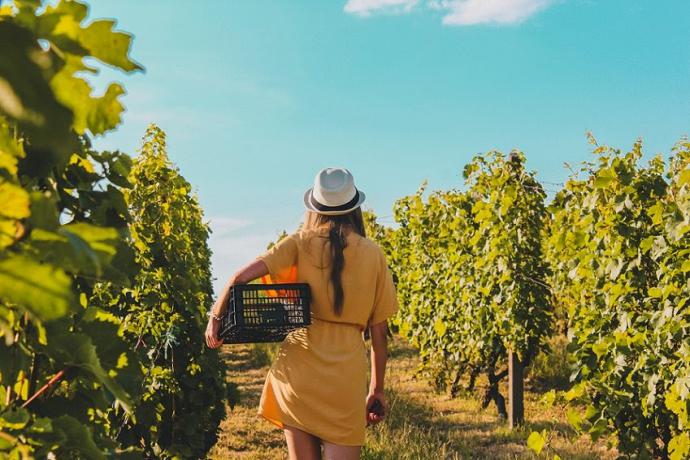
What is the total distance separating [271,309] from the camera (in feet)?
10.6

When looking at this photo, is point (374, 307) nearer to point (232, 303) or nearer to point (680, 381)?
point (232, 303)

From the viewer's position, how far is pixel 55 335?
1.42 metres

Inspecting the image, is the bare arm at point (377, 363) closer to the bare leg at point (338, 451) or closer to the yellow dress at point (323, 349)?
the yellow dress at point (323, 349)

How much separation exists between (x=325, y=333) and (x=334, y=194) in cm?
62

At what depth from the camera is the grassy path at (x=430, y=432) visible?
648cm

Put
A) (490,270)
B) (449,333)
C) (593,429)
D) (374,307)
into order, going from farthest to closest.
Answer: (449,333), (490,270), (593,429), (374,307)

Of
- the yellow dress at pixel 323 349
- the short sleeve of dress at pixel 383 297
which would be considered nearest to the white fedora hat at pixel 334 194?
the yellow dress at pixel 323 349

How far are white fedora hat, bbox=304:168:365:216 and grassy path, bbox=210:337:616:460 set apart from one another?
124 inches

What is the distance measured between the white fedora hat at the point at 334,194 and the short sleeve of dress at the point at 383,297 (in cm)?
28

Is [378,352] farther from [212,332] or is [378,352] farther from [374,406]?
[212,332]

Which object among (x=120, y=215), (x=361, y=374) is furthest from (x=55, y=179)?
(x=361, y=374)

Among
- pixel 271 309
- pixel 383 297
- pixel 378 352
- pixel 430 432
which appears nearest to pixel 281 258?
pixel 271 309

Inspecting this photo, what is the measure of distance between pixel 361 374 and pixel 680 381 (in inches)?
79.3

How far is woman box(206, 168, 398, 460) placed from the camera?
3.26 m
